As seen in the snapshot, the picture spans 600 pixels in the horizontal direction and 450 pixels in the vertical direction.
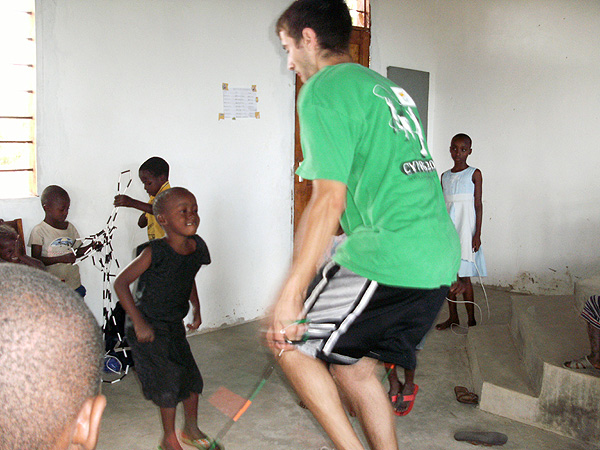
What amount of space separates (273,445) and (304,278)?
1.48 metres

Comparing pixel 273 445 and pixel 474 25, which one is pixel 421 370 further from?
pixel 474 25

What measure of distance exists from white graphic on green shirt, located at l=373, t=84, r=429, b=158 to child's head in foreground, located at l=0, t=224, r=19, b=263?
233 centimetres

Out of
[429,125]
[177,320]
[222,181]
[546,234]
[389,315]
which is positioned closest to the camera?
[389,315]

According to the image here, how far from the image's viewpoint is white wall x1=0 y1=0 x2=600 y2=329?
162 inches

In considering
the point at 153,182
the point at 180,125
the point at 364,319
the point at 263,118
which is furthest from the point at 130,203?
the point at 364,319

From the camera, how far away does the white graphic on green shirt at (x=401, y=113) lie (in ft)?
6.52

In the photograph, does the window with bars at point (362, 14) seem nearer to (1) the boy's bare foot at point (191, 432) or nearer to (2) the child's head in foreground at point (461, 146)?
(2) the child's head in foreground at point (461, 146)

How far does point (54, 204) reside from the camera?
3777 millimetres

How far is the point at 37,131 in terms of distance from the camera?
389cm

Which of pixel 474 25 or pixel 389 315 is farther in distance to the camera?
pixel 474 25

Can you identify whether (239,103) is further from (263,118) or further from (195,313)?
(195,313)

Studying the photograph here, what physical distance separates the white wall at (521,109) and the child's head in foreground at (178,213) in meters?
3.95

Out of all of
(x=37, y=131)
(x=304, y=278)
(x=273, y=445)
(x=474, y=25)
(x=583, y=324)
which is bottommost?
(x=273, y=445)

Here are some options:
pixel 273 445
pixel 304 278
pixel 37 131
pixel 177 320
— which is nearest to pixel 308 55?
pixel 304 278
